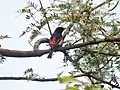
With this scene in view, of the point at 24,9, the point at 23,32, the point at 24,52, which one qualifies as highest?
the point at 24,9

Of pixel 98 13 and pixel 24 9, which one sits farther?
pixel 98 13

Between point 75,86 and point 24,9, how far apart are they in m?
2.46

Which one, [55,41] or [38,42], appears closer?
[38,42]

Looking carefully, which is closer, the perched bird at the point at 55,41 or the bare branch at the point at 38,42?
the bare branch at the point at 38,42

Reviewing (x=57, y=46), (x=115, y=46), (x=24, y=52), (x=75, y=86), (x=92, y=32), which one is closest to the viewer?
(x=75, y=86)

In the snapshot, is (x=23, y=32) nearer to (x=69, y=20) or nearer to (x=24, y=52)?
(x=69, y=20)

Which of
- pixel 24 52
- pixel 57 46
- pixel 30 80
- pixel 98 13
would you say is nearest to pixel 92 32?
pixel 98 13

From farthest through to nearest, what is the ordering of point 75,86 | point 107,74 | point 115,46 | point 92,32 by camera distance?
1. point 107,74
2. point 115,46
3. point 92,32
4. point 75,86

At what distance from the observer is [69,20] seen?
305 cm

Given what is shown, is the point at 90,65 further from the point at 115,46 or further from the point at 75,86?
the point at 75,86

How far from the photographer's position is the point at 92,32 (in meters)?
3.30

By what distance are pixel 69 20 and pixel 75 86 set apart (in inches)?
92.5

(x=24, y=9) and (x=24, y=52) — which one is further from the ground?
(x=24, y=9)

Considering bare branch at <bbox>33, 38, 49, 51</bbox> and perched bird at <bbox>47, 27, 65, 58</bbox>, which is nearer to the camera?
bare branch at <bbox>33, 38, 49, 51</bbox>
